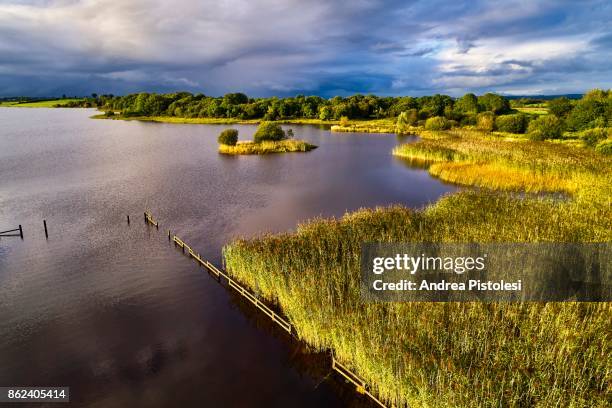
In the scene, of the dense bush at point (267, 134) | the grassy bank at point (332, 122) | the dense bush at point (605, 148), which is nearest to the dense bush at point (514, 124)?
the grassy bank at point (332, 122)

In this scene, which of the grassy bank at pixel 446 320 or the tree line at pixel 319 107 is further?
the tree line at pixel 319 107

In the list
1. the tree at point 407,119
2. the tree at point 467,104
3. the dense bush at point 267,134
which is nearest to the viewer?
the dense bush at point 267,134

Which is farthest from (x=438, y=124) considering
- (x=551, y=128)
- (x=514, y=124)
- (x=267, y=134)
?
(x=267, y=134)

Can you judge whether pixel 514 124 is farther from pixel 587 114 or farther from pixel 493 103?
pixel 493 103

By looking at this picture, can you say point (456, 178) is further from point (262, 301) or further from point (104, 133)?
point (104, 133)

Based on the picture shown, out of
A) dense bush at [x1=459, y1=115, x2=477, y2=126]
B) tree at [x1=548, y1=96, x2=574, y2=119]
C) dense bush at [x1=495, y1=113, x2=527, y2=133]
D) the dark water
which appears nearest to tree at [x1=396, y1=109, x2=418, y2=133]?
dense bush at [x1=459, y1=115, x2=477, y2=126]

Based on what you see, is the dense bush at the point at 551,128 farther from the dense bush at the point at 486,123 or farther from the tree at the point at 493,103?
the tree at the point at 493,103
